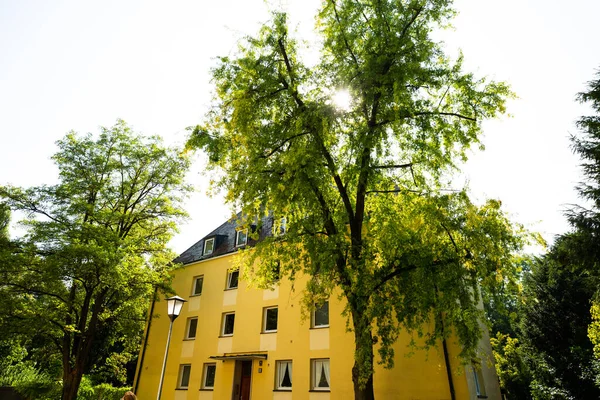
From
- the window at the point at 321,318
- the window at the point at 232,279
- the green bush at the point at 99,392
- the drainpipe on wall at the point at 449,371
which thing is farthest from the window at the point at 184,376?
the drainpipe on wall at the point at 449,371

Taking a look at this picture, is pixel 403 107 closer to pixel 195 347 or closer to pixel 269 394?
pixel 269 394

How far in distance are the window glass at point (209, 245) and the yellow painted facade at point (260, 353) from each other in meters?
1.27

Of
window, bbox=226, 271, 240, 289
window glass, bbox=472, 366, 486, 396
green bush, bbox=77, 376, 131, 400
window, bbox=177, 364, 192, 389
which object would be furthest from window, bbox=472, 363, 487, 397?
green bush, bbox=77, 376, 131, 400

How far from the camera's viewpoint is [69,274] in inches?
625

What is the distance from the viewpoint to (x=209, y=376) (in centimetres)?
1912

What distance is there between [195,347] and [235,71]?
49.1ft

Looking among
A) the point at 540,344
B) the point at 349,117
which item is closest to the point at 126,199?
the point at 349,117

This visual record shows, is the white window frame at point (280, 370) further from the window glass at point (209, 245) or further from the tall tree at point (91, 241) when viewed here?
the window glass at point (209, 245)

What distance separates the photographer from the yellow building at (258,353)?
44.1 feet

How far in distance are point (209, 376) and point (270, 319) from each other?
4.62 meters

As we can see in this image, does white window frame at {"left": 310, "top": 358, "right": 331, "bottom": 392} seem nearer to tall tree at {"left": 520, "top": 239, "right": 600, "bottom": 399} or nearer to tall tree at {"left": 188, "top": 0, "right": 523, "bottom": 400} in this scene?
tall tree at {"left": 188, "top": 0, "right": 523, "bottom": 400}

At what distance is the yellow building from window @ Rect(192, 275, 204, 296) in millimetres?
61

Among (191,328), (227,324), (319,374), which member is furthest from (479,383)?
(191,328)

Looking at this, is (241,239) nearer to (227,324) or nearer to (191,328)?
(227,324)
